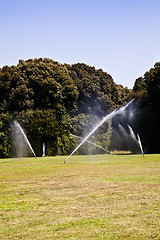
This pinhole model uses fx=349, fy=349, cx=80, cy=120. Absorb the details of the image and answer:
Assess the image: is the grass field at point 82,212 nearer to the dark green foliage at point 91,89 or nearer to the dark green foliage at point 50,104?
the dark green foliage at point 50,104

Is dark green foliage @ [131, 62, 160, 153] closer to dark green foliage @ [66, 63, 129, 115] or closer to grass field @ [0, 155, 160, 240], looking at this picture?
dark green foliage @ [66, 63, 129, 115]

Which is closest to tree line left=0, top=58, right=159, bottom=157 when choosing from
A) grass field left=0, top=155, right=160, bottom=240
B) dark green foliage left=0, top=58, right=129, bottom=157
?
dark green foliage left=0, top=58, right=129, bottom=157

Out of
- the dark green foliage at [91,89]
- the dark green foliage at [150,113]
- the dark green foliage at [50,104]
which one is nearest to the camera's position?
the dark green foliage at [50,104]

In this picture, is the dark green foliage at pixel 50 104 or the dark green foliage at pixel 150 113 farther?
the dark green foliage at pixel 150 113

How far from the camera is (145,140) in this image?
175 feet

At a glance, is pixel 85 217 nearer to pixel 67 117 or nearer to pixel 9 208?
pixel 9 208

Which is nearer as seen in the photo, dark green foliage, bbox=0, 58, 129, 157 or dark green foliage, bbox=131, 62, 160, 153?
dark green foliage, bbox=0, 58, 129, 157

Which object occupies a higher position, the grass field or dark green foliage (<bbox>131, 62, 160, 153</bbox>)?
dark green foliage (<bbox>131, 62, 160, 153</bbox>)

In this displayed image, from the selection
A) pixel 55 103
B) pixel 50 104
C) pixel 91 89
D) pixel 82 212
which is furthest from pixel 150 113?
pixel 82 212

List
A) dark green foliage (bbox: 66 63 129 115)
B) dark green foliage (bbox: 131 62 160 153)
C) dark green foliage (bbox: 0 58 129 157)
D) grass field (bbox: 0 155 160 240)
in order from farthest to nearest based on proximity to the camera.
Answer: dark green foliage (bbox: 66 63 129 115)
dark green foliage (bbox: 131 62 160 153)
dark green foliage (bbox: 0 58 129 157)
grass field (bbox: 0 155 160 240)

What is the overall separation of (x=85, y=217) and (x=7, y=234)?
6.13 feet

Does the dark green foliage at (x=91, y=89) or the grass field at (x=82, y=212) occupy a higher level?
the dark green foliage at (x=91, y=89)

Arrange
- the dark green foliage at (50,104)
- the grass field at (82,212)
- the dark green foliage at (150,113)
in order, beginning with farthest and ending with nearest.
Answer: the dark green foliage at (150,113), the dark green foliage at (50,104), the grass field at (82,212)

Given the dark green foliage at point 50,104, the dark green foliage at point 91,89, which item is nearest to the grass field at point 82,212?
the dark green foliage at point 50,104
